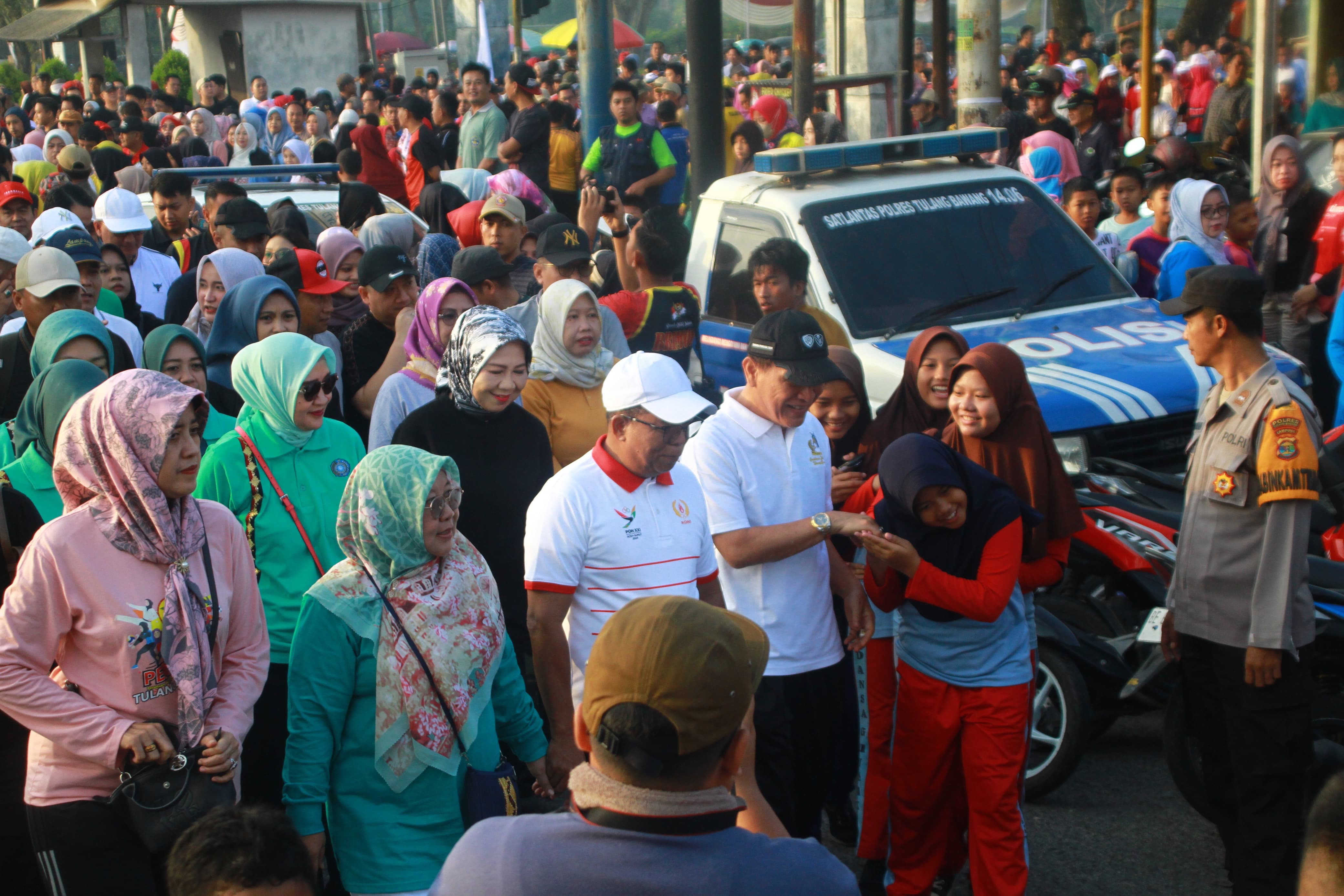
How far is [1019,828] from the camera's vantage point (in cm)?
410

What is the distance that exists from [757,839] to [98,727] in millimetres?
1788

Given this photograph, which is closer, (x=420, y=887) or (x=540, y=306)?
(x=420, y=887)

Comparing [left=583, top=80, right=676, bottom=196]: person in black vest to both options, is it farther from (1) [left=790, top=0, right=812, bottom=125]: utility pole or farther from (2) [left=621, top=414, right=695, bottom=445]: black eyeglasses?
(2) [left=621, top=414, right=695, bottom=445]: black eyeglasses

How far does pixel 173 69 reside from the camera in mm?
32625

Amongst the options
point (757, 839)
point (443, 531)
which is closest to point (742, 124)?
point (443, 531)

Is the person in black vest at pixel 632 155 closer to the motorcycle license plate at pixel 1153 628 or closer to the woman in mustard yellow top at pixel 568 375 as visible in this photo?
the woman in mustard yellow top at pixel 568 375

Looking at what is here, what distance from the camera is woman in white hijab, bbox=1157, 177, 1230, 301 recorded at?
7863 mm

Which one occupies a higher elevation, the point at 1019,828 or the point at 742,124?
the point at 742,124

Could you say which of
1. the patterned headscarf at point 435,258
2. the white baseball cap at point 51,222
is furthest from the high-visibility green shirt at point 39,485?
the white baseball cap at point 51,222

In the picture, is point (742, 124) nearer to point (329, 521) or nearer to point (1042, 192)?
point (1042, 192)

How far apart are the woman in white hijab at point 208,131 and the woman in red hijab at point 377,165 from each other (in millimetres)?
5679

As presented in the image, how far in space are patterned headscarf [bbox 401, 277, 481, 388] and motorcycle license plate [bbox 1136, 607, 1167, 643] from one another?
2920 mm

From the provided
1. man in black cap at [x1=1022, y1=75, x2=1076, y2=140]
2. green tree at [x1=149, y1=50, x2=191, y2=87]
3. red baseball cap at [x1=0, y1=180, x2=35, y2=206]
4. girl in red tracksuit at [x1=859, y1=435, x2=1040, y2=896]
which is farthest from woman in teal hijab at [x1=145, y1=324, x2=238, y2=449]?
green tree at [x1=149, y1=50, x2=191, y2=87]

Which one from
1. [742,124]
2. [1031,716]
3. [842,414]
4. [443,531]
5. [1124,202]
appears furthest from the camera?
[742,124]
